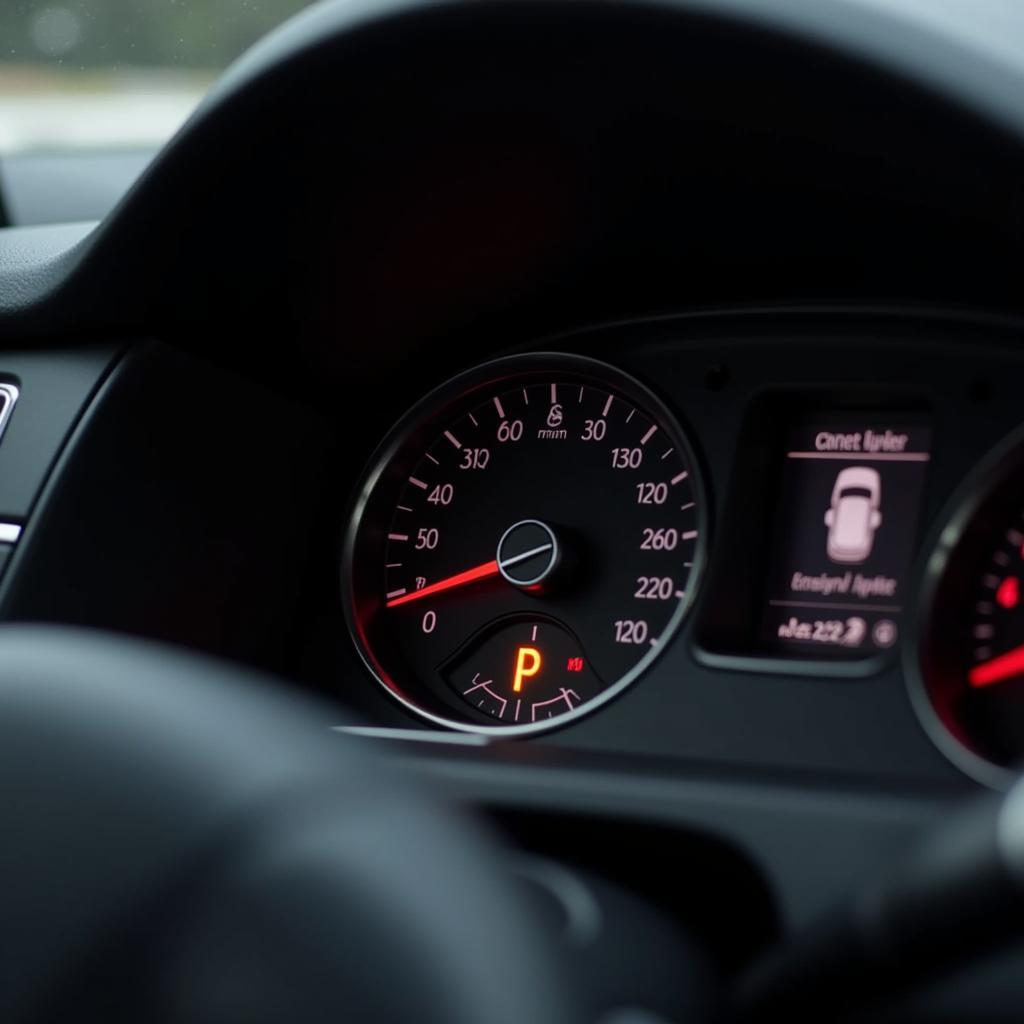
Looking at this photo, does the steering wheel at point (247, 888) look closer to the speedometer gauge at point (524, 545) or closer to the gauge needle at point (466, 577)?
the speedometer gauge at point (524, 545)

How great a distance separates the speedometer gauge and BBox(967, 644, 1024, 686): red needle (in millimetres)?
354

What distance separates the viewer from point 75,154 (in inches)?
108

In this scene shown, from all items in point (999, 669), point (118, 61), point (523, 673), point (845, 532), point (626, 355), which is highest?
point (118, 61)

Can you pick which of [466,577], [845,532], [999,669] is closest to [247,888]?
[999,669]

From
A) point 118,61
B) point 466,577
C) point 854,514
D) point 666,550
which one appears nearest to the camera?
point 854,514

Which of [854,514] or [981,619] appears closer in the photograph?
[981,619]

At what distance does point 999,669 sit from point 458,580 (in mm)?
756

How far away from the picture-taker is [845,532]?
6.54 ft

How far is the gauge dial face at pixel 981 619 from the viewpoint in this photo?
1780 mm

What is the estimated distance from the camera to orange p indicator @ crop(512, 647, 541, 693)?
2182 millimetres

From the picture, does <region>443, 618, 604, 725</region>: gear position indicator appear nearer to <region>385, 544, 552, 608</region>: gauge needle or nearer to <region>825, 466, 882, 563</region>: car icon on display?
<region>385, 544, 552, 608</region>: gauge needle

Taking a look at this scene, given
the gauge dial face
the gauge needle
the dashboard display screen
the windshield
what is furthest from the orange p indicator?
the windshield

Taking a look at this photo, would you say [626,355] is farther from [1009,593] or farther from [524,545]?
[1009,593]

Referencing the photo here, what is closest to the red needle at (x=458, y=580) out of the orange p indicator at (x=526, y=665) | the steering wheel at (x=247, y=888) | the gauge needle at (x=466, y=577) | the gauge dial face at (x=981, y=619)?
the gauge needle at (x=466, y=577)
